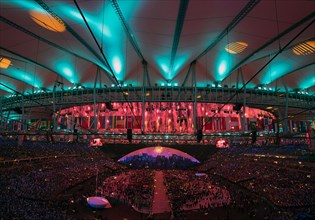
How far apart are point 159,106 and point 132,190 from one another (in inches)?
660

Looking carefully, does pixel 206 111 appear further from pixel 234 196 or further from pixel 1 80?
pixel 1 80

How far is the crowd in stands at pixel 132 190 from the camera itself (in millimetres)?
20708

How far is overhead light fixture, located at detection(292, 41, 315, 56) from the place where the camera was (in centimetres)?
2372

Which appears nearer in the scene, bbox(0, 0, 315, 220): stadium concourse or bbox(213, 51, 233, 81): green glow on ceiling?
bbox(0, 0, 315, 220): stadium concourse

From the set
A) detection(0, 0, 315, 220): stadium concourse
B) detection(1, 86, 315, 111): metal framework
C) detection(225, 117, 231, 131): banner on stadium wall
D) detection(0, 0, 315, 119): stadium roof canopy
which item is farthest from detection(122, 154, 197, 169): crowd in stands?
detection(0, 0, 315, 119): stadium roof canopy

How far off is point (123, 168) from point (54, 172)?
1364 centimetres

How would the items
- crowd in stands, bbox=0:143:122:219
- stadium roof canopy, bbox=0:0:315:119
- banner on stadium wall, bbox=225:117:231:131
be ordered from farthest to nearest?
banner on stadium wall, bbox=225:117:231:131 < stadium roof canopy, bbox=0:0:315:119 < crowd in stands, bbox=0:143:122:219

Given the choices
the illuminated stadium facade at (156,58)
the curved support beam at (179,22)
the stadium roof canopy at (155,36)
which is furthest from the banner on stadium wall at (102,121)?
the curved support beam at (179,22)

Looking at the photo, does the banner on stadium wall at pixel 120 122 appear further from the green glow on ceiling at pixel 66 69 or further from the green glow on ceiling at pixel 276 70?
the green glow on ceiling at pixel 276 70

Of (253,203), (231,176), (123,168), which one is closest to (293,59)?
(231,176)

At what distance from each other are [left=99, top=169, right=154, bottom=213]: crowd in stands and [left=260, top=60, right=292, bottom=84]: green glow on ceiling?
25280 mm

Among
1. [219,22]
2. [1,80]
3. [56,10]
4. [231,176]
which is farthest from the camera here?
[1,80]

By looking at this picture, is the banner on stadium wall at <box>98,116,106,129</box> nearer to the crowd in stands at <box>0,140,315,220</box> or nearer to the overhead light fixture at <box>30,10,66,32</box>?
the crowd in stands at <box>0,140,315,220</box>

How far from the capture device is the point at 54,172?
2695 centimetres
